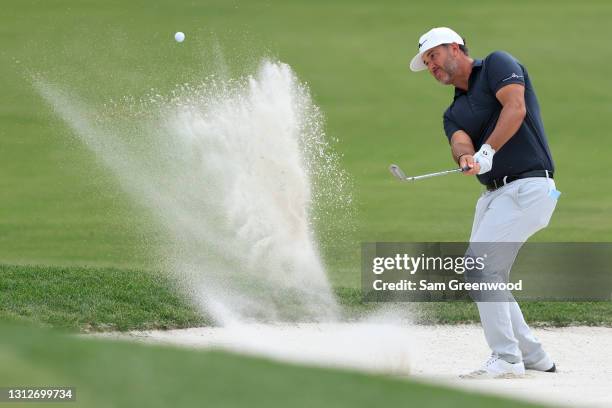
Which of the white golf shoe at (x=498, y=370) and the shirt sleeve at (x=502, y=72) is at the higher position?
the shirt sleeve at (x=502, y=72)

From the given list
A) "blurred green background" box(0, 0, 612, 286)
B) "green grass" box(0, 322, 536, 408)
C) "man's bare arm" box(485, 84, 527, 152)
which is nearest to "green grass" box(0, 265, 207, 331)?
"blurred green background" box(0, 0, 612, 286)

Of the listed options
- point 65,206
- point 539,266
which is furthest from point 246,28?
point 539,266

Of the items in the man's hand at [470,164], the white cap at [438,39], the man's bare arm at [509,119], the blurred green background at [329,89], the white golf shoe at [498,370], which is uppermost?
the blurred green background at [329,89]

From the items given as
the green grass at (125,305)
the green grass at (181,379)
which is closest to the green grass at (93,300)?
the green grass at (125,305)

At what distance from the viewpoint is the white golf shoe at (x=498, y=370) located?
609cm

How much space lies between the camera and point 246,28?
18.0 metres

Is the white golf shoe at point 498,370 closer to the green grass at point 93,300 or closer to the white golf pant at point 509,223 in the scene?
the white golf pant at point 509,223

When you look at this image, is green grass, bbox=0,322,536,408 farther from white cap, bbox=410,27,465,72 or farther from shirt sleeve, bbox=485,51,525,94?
white cap, bbox=410,27,465,72

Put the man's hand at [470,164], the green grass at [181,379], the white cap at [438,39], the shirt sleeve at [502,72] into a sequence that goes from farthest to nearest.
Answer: the white cap at [438,39] < the shirt sleeve at [502,72] < the man's hand at [470,164] < the green grass at [181,379]

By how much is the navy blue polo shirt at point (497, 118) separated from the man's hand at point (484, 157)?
19 cm

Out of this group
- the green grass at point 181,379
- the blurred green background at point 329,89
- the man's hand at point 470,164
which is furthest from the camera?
the blurred green background at point 329,89

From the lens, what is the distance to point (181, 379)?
11.0 feet

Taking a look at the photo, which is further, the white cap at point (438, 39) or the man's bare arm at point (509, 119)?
the white cap at point (438, 39)

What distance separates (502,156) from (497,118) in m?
0.21
